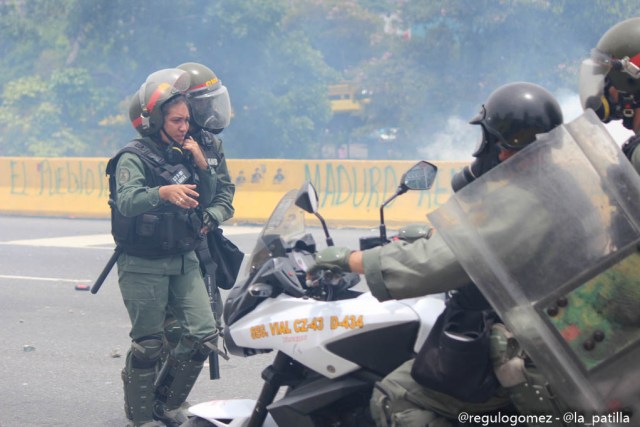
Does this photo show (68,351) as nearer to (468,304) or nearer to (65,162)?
(468,304)

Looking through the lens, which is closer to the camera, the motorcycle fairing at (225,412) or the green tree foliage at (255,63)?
the motorcycle fairing at (225,412)

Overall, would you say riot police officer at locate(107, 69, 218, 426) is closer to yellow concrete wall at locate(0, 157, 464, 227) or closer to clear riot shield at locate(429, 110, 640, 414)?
clear riot shield at locate(429, 110, 640, 414)

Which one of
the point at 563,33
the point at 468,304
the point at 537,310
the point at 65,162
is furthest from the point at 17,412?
the point at 563,33

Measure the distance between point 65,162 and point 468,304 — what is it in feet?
44.7

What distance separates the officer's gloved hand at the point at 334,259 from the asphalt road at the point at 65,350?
2.53 metres

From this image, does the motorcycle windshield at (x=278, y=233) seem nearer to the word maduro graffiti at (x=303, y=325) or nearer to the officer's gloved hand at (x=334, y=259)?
the word maduro graffiti at (x=303, y=325)

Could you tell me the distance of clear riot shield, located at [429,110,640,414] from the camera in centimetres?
219

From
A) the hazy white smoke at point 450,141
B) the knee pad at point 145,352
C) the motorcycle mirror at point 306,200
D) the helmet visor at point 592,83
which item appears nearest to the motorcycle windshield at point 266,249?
the motorcycle mirror at point 306,200

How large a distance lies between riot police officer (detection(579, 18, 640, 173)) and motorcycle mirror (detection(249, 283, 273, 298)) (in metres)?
1.29

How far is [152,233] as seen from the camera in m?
4.55

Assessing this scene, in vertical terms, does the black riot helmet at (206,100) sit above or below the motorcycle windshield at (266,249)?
above

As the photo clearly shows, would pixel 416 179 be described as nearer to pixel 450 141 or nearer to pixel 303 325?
pixel 303 325

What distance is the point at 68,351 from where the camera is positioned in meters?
6.35

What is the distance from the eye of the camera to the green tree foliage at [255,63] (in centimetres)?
2648
